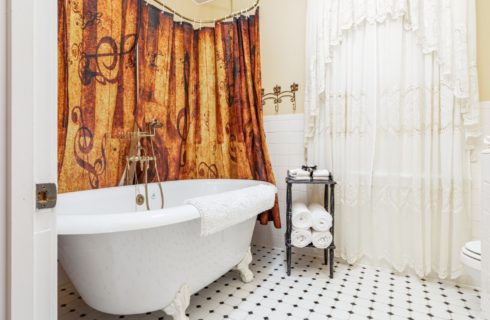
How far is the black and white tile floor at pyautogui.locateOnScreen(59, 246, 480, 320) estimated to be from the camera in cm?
148

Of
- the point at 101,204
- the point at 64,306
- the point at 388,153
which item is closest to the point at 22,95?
the point at 101,204

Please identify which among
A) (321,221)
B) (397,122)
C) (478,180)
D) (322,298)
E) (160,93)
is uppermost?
(160,93)

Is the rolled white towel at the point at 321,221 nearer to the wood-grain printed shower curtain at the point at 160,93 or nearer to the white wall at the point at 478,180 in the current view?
the wood-grain printed shower curtain at the point at 160,93

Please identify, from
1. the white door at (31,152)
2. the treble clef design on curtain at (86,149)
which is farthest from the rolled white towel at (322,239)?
the white door at (31,152)

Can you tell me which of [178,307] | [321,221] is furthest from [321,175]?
[178,307]

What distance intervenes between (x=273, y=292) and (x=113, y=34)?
6.69 feet

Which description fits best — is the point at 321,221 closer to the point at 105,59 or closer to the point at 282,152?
the point at 282,152

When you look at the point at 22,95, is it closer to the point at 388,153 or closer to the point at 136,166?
the point at 136,166

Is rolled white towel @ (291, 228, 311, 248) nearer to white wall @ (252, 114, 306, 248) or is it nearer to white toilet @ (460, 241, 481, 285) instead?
white wall @ (252, 114, 306, 248)

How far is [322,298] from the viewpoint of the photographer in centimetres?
165

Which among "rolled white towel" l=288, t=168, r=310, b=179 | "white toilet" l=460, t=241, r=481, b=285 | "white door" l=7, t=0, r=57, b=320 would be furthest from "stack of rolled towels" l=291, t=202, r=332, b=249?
"white door" l=7, t=0, r=57, b=320

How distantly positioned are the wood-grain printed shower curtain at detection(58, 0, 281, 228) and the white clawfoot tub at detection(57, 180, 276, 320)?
1.54 ft

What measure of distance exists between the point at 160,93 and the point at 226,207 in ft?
4.25

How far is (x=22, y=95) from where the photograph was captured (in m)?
0.45
